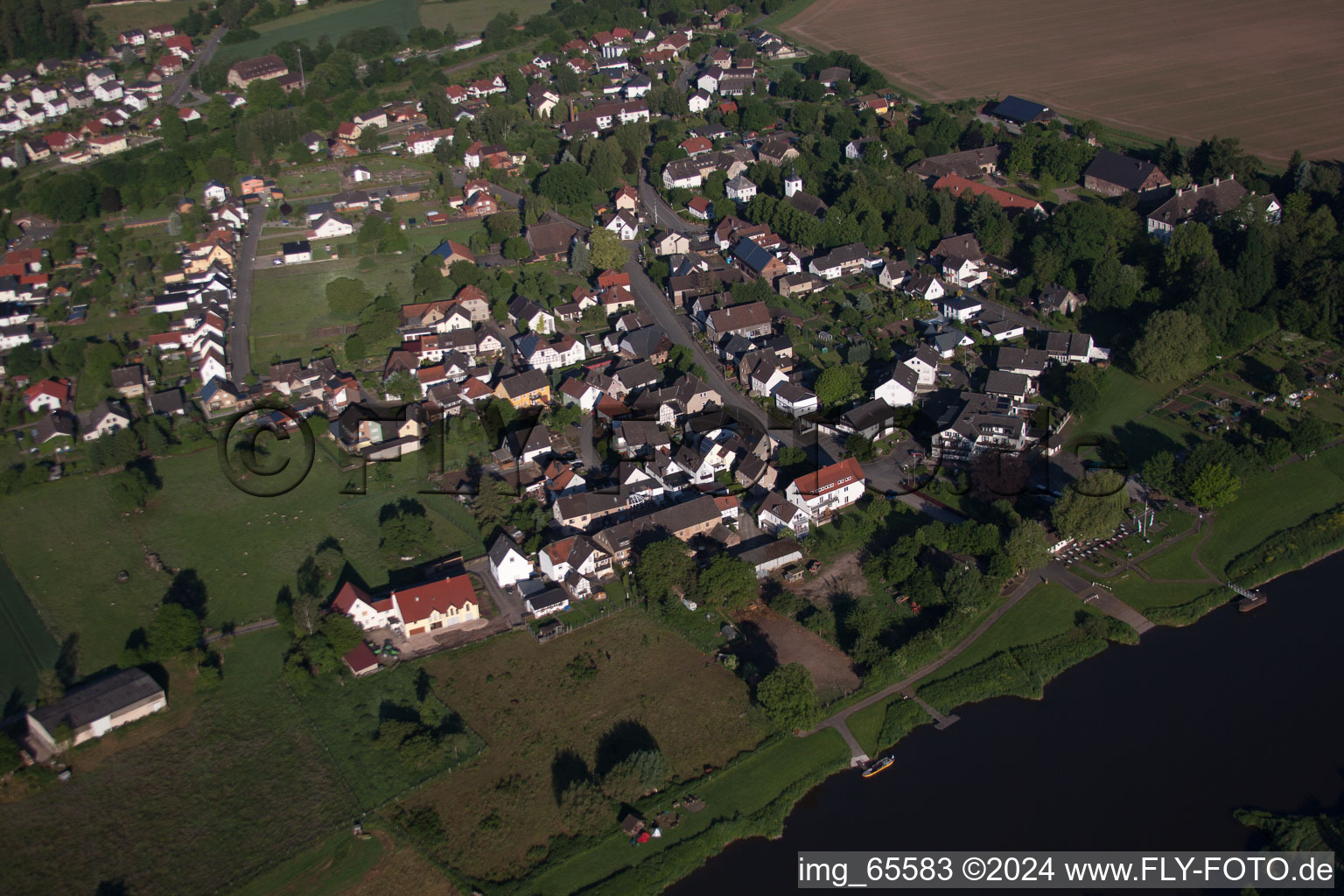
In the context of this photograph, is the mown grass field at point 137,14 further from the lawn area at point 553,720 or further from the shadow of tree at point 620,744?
the shadow of tree at point 620,744

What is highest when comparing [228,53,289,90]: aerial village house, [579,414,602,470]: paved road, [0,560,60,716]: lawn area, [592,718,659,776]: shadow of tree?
Answer: [228,53,289,90]: aerial village house

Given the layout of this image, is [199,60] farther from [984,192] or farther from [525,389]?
[984,192]

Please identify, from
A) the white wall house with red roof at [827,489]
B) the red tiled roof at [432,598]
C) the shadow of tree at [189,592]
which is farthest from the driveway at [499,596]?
the white wall house with red roof at [827,489]

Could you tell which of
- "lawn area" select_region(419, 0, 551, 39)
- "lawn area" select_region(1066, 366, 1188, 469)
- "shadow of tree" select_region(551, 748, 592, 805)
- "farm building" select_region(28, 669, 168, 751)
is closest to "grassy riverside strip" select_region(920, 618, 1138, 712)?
"lawn area" select_region(1066, 366, 1188, 469)

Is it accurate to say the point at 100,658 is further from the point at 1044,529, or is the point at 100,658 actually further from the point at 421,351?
the point at 1044,529

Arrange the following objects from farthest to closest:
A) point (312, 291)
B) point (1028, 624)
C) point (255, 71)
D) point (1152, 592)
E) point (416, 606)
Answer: point (255, 71)
point (312, 291)
point (1152, 592)
point (416, 606)
point (1028, 624)

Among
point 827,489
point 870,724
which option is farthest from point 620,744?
point 827,489

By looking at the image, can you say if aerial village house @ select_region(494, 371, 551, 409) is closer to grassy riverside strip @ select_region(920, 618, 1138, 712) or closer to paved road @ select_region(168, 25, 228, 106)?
grassy riverside strip @ select_region(920, 618, 1138, 712)
